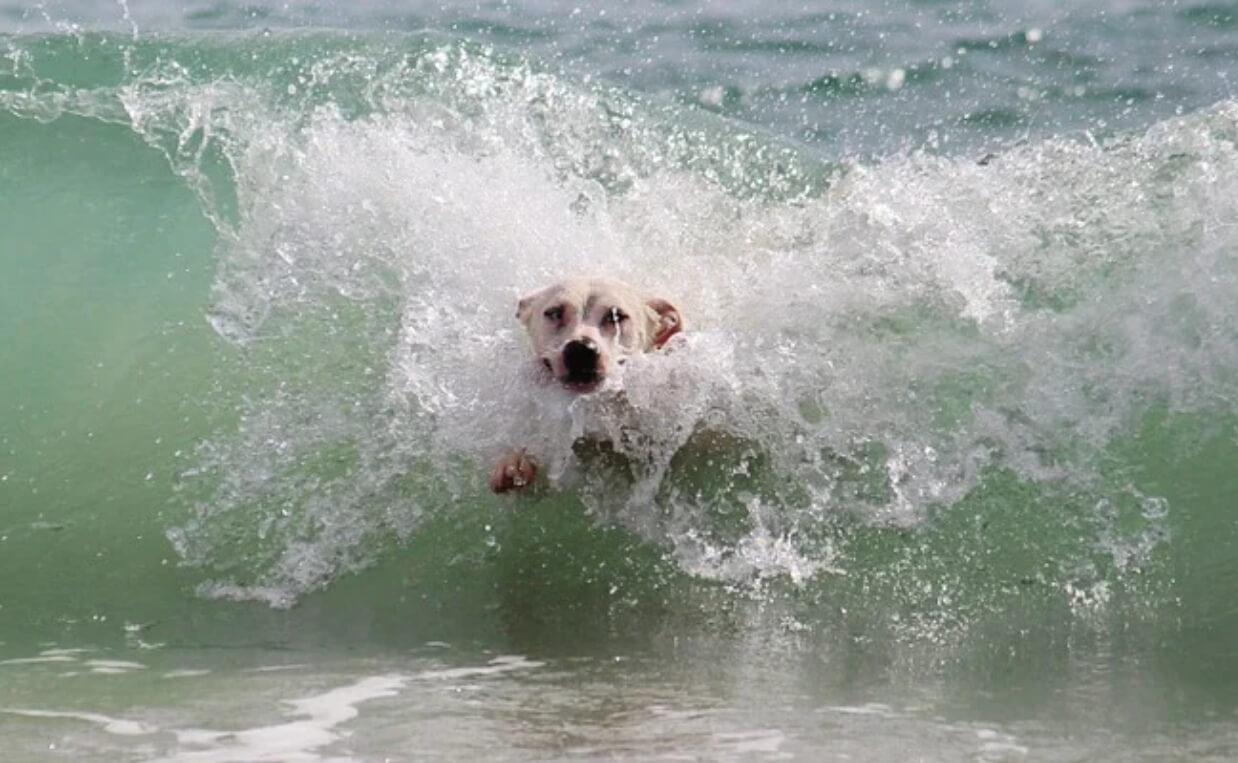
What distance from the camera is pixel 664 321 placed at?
5852 millimetres

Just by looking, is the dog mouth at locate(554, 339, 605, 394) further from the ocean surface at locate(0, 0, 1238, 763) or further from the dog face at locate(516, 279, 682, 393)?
the ocean surface at locate(0, 0, 1238, 763)

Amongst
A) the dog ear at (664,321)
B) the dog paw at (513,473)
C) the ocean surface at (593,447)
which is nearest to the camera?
the ocean surface at (593,447)

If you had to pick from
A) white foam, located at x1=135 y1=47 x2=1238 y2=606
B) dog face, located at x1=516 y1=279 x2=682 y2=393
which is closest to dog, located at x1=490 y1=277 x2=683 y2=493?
dog face, located at x1=516 y1=279 x2=682 y2=393

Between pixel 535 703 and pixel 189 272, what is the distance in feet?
16.0

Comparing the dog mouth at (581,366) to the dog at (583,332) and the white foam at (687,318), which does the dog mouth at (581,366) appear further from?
the white foam at (687,318)

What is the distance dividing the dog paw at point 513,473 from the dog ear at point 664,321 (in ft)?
2.16

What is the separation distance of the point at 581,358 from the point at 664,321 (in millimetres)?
661

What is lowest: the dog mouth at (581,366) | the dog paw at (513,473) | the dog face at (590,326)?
the dog paw at (513,473)

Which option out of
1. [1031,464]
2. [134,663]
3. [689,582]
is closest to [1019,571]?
[1031,464]

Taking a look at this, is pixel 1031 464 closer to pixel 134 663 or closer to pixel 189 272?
pixel 134 663

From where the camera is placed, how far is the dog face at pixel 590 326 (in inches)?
209

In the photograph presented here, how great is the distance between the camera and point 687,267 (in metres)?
6.79

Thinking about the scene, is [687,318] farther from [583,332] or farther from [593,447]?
[583,332]

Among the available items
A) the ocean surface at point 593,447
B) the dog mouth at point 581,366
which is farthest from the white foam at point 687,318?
the dog mouth at point 581,366
